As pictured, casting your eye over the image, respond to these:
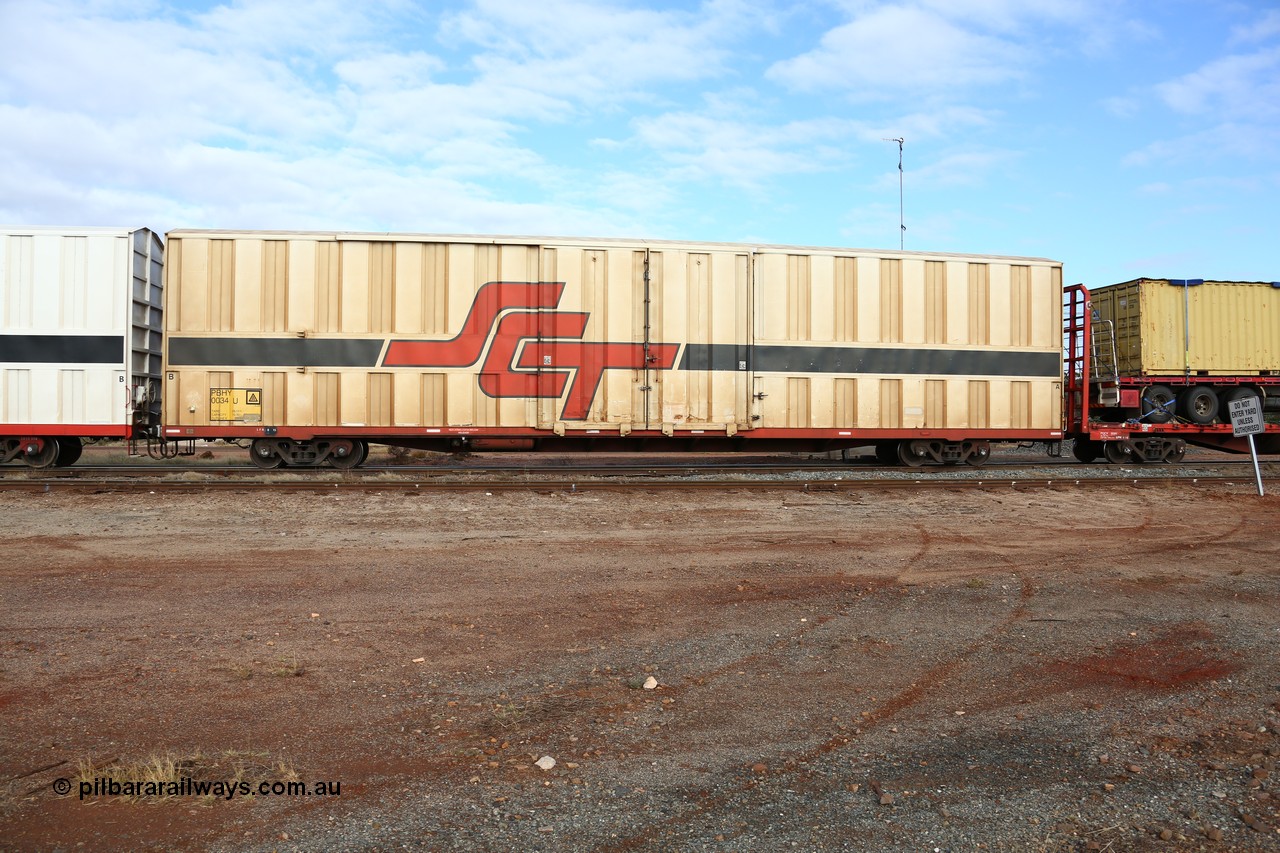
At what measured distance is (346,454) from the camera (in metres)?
12.8

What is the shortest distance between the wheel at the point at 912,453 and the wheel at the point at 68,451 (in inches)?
548

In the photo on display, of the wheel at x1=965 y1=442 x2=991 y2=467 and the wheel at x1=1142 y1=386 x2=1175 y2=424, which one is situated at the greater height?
the wheel at x1=1142 y1=386 x2=1175 y2=424

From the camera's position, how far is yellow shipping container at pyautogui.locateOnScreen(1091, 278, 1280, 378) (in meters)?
14.7

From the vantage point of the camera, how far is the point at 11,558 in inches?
279

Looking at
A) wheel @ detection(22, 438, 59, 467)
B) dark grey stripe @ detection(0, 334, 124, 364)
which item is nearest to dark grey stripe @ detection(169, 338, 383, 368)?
dark grey stripe @ detection(0, 334, 124, 364)

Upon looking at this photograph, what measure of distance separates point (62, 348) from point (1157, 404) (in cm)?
1877

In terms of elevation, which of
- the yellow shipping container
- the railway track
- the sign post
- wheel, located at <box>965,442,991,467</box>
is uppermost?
the yellow shipping container

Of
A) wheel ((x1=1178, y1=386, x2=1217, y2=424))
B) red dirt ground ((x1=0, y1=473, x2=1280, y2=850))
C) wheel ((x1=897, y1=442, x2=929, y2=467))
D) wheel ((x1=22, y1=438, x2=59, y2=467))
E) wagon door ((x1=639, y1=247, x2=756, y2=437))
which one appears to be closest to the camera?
red dirt ground ((x1=0, y1=473, x2=1280, y2=850))

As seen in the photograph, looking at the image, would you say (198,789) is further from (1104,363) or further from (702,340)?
(1104,363)

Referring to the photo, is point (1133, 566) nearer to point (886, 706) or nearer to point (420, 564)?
point (886, 706)

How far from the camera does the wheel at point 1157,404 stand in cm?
1454

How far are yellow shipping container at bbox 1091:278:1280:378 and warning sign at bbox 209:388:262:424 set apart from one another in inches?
607

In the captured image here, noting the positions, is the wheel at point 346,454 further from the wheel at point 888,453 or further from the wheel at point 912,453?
the wheel at point 912,453

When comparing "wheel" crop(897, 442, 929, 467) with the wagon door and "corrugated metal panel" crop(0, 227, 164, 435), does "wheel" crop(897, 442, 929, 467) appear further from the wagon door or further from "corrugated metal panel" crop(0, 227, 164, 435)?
"corrugated metal panel" crop(0, 227, 164, 435)
